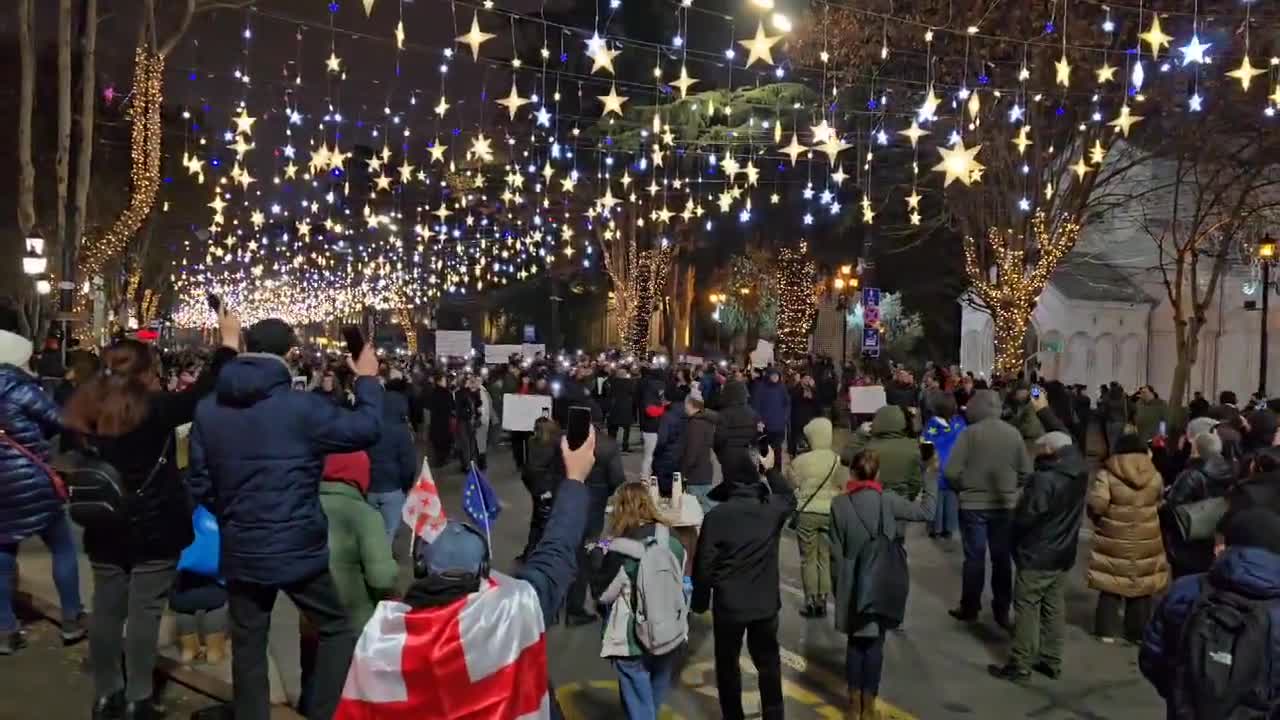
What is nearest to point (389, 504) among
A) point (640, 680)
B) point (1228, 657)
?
point (640, 680)

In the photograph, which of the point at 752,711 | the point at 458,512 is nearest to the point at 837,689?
the point at 752,711

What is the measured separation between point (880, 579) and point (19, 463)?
5.07 meters

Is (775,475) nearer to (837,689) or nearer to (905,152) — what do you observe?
(837,689)

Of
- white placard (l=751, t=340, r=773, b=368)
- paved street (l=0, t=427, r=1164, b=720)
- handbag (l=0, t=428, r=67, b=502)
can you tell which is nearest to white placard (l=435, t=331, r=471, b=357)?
white placard (l=751, t=340, r=773, b=368)

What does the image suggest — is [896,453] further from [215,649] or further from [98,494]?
[98,494]

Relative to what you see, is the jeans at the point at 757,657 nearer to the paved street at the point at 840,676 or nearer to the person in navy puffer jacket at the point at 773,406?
the paved street at the point at 840,676

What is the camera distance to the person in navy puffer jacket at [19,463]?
6.29 metres

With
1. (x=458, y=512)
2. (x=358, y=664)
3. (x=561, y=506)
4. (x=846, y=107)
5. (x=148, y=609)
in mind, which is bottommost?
(x=458, y=512)

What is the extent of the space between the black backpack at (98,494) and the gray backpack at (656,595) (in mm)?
2421

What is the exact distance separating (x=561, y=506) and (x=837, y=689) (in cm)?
457

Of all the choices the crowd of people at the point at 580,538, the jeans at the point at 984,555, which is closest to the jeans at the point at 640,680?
the crowd of people at the point at 580,538

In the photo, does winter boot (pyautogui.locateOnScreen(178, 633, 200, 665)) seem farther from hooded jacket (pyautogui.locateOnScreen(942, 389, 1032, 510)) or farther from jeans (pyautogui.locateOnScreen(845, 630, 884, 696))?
hooded jacket (pyautogui.locateOnScreen(942, 389, 1032, 510))

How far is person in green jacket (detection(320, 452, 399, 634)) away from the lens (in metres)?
4.87

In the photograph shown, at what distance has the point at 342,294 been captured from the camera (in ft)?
271
